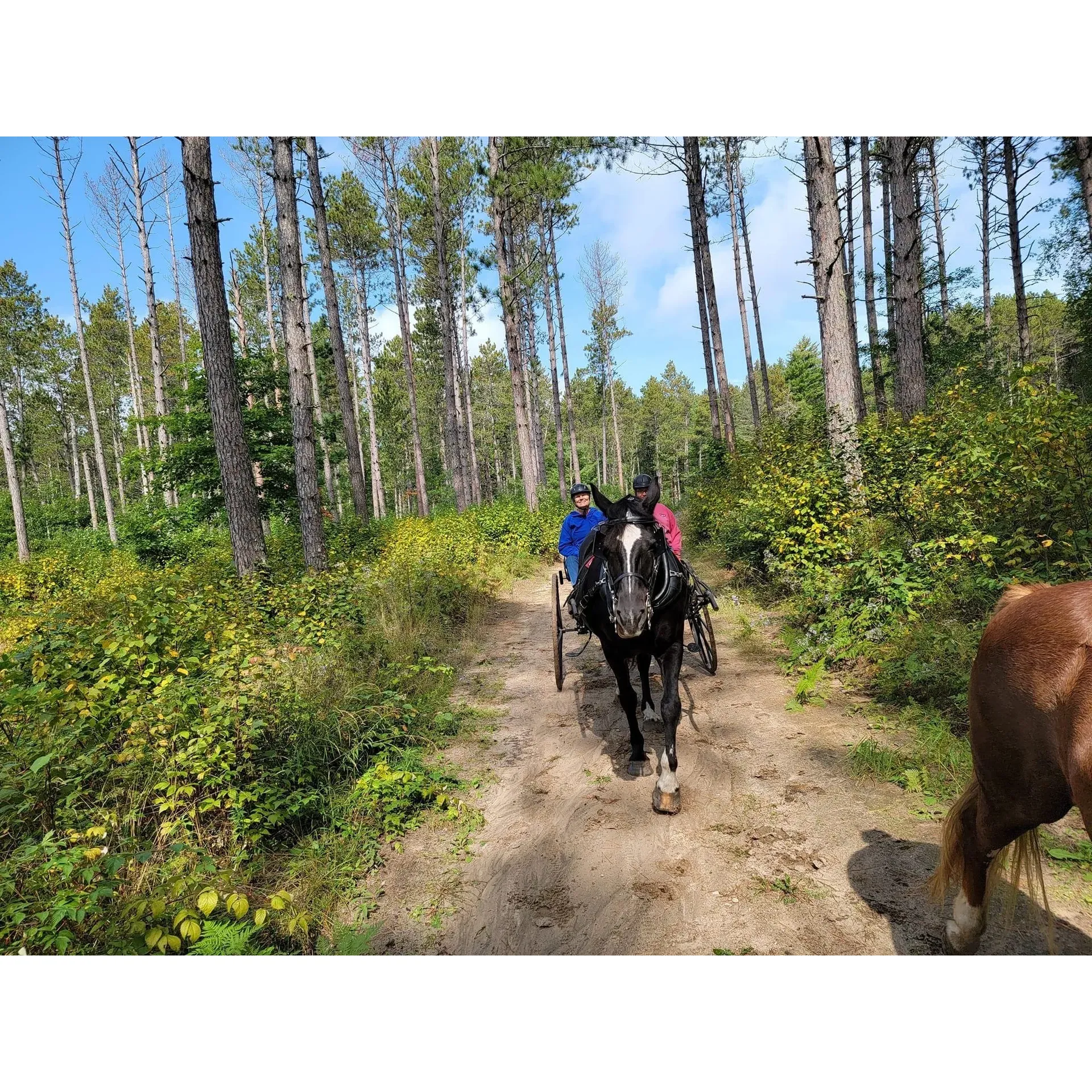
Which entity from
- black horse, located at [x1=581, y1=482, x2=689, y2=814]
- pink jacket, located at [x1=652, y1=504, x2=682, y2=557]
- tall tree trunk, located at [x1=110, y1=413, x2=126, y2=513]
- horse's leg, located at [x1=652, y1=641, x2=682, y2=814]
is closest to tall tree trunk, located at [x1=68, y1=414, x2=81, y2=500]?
tall tree trunk, located at [x1=110, y1=413, x2=126, y2=513]

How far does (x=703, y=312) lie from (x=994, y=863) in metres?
19.9

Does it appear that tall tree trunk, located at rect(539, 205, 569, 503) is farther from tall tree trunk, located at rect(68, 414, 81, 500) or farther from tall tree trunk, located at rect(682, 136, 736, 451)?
tall tree trunk, located at rect(68, 414, 81, 500)

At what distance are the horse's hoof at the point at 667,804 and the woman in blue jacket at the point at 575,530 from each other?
282 cm

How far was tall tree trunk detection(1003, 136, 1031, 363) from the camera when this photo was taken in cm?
1559

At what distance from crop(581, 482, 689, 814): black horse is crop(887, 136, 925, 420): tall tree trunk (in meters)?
8.02

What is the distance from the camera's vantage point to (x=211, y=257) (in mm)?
6902

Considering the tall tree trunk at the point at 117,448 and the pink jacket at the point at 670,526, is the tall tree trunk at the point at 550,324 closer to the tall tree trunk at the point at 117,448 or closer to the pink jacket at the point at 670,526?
the pink jacket at the point at 670,526

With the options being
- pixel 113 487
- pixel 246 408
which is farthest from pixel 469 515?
pixel 113 487

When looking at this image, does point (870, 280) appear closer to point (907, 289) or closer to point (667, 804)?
point (907, 289)

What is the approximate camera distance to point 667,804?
139 inches

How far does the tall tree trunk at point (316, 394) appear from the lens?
9.17m

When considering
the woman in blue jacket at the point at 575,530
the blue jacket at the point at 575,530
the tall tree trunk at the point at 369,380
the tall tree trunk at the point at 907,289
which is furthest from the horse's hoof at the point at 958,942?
the tall tree trunk at the point at 369,380
